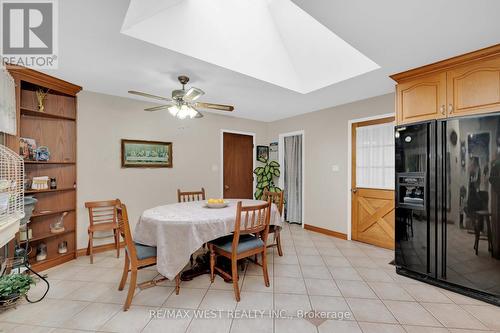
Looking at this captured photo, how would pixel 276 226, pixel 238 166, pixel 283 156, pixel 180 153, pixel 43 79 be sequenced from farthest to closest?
1. pixel 283 156
2. pixel 238 166
3. pixel 180 153
4. pixel 276 226
5. pixel 43 79

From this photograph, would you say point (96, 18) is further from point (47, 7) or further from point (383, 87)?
point (383, 87)

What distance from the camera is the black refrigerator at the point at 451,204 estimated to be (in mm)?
1986

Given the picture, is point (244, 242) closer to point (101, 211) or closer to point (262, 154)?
point (101, 211)

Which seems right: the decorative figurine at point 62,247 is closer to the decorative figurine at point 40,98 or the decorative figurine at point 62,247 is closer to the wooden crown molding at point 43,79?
the decorative figurine at point 40,98

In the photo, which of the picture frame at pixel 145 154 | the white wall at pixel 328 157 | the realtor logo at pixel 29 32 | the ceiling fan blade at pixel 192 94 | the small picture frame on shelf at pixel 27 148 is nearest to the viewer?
the realtor logo at pixel 29 32

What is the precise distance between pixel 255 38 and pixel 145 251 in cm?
264

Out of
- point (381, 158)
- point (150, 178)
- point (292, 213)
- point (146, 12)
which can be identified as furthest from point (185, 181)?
point (381, 158)

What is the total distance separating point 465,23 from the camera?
5.47 ft

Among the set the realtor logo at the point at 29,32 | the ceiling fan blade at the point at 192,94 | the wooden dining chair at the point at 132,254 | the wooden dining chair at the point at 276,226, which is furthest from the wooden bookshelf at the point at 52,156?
the wooden dining chair at the point at 276,226

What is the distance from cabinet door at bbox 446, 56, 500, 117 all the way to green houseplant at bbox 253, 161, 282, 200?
314 cm

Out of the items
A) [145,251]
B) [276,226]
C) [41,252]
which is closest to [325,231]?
[276,226]

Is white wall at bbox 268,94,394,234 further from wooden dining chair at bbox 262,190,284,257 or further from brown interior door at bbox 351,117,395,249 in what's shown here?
wooden dining chair at bbox 262,190,284,257

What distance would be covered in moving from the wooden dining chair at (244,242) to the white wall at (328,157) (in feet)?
6.83

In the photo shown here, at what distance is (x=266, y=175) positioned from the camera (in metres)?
4.89
